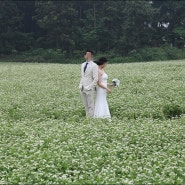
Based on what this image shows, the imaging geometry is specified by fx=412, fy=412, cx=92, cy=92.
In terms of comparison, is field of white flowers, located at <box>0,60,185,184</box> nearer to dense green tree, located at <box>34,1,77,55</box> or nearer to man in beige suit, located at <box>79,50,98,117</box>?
man in beige suit, located at <box>79,50,98,117</box>

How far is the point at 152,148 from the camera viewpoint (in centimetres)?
957

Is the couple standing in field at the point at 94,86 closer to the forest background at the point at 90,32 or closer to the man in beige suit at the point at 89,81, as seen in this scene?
the man in beige suit at the point at 89,81

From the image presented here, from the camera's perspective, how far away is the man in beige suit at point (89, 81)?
13602 millimetres

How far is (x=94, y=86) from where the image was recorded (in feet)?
45.5

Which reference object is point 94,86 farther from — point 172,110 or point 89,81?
point 172,110

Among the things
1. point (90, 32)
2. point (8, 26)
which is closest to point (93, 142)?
point (90, 32)

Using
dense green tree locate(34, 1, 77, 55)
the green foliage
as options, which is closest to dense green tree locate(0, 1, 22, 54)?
dense green tree locate(34, 1, 77, 55)

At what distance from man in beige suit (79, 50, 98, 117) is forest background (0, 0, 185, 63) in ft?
140

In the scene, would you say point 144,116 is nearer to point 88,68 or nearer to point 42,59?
point 88,68

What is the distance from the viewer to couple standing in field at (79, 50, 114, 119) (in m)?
13.6

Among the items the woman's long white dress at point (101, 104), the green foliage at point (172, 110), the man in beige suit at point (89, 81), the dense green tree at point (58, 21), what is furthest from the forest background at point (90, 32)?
the man in beige suit at point (89, 81)

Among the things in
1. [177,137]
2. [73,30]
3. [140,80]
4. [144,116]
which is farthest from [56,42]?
[177,137]

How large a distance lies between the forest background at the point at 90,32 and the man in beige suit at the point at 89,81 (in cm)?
4256

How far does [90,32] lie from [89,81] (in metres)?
49.0
